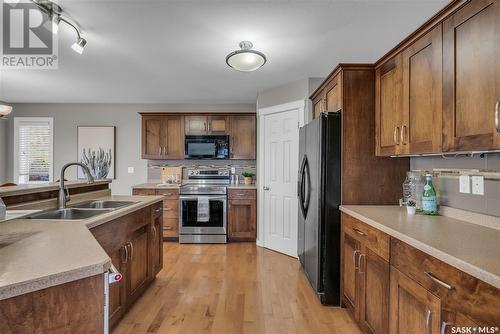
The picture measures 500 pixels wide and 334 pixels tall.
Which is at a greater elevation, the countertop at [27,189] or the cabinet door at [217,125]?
the cabinet door at [217,125]

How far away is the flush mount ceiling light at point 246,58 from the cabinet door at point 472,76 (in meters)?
1.37

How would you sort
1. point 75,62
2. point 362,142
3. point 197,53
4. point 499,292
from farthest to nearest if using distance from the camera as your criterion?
point 75,62
point 197,53
point 362,142
point 499,292

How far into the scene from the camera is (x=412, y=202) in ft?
6.18

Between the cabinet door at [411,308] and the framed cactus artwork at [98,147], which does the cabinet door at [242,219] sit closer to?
the framed cactus artwork at [98,147]

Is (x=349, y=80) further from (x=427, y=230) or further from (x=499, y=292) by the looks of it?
(x=499, y=292)

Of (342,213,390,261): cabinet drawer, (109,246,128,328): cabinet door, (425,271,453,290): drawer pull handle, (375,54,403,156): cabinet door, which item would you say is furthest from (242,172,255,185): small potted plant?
(425,271,453,290): drawer pull handle

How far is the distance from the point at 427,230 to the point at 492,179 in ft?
1.70

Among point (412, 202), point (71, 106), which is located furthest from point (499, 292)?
point (71, 106)

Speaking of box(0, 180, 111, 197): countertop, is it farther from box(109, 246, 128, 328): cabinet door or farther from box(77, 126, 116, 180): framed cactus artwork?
box(77, 126, 116, 180): framed cactus artwork

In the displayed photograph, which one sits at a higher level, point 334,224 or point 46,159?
point 46,159

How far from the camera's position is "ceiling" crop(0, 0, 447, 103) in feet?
6.37

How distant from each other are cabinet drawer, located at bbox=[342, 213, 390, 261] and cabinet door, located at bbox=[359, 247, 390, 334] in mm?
41

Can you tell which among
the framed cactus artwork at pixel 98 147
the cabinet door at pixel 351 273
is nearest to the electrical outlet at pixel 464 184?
the cabinet door at pixel 351 273

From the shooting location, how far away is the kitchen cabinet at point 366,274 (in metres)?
1.50
